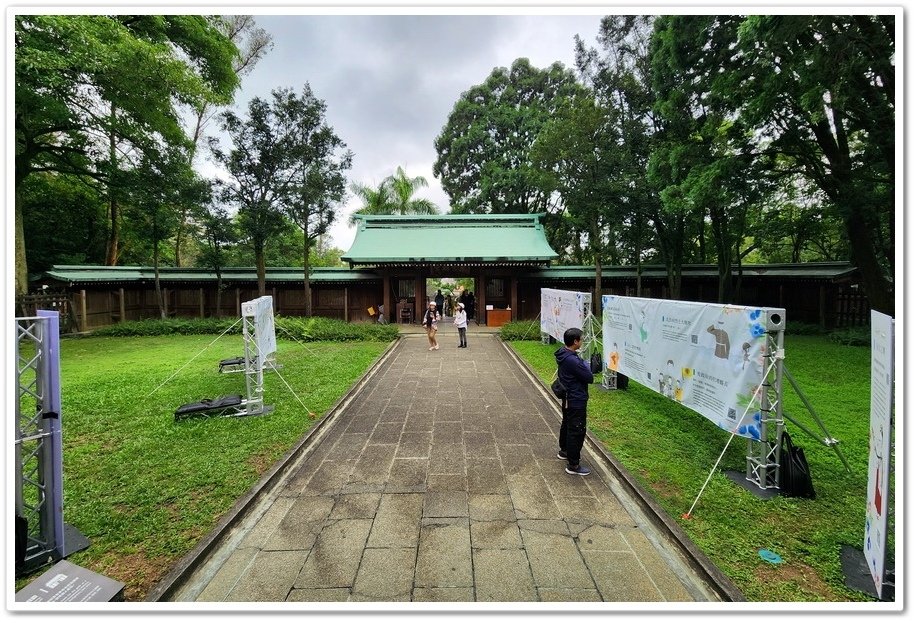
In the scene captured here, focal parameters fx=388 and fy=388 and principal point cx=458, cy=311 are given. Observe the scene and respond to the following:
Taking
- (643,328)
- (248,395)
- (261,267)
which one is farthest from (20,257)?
(643,328)

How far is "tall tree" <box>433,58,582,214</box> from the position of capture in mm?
24828

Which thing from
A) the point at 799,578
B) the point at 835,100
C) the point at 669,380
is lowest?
the point at 799,578

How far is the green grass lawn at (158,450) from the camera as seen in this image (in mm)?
3279

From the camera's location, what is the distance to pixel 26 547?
3.08 meters

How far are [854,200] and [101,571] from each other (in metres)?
17.4

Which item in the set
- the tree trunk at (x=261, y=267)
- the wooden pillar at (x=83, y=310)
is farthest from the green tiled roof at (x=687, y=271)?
the wooden pillar at (x=83, y=310)

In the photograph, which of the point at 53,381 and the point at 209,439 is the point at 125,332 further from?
the point at 53,381

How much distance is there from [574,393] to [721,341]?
1954mm

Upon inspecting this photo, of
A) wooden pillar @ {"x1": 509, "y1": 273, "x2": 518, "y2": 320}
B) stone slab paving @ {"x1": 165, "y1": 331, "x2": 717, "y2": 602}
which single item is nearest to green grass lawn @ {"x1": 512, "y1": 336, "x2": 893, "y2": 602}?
stone slab paving @ {"x1": 165, "y1": 331, "x2": 717, "y2": 602}

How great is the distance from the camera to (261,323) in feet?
24.3

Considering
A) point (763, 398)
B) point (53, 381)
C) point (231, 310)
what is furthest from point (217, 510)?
point (231, 310)

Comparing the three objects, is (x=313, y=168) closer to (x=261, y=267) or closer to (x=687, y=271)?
(x=261, y=267)
